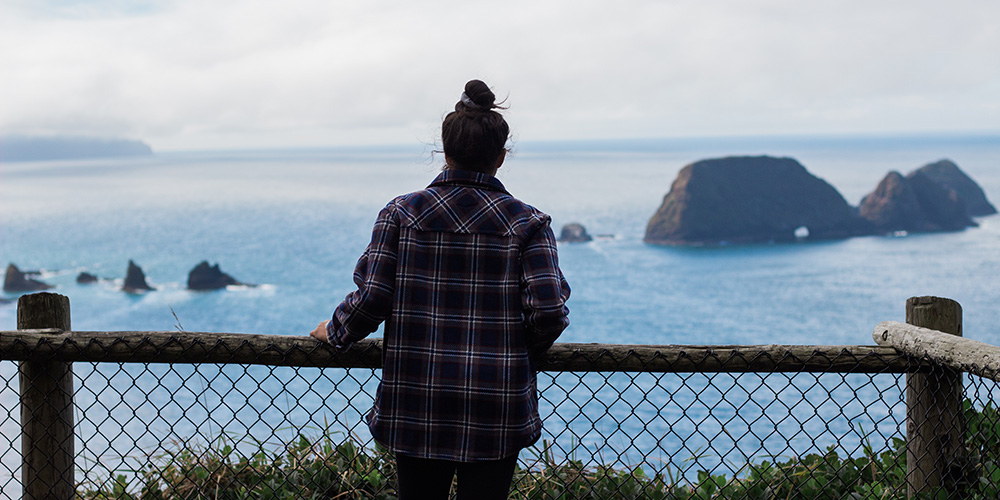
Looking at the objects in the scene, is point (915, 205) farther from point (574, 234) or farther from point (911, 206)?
point (574, 234)

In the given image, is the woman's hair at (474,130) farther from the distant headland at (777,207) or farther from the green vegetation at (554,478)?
the distant headland at (777,207)

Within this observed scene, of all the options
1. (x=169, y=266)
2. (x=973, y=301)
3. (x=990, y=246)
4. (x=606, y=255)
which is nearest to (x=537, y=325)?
(x=973, y=301)

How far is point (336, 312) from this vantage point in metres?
2.09

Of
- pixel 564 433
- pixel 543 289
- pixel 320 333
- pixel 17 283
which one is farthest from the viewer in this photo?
pixel 17 283

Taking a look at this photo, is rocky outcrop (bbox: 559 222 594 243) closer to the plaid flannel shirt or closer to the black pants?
the black pants

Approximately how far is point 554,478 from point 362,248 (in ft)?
176

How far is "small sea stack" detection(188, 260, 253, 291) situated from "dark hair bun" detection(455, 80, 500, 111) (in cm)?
5370

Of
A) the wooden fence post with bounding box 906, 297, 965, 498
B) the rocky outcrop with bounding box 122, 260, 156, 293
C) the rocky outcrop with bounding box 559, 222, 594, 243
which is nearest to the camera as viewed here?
the wooden fence post with bounding box 906, 297, 965, 498

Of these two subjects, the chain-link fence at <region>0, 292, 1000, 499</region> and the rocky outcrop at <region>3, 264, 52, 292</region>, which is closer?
the chain-link fence at <region>0, 292, 1000, 499</region>

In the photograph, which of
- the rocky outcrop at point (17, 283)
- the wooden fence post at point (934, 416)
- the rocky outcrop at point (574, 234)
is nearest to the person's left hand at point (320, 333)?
the wooden fence post at point (934, 416)

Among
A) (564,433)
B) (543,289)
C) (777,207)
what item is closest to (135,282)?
(777,207)

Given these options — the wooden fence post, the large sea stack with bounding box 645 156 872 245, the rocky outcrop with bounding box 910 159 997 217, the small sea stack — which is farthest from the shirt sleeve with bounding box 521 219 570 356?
the rocky outcrop with bounding box 910 159 997 217

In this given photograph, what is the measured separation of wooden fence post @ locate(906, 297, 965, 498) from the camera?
8.59ft

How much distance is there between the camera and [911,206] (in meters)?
63.7
